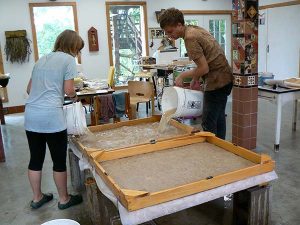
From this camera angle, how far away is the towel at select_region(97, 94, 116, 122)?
4.07 meters

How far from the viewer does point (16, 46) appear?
20.4 feet

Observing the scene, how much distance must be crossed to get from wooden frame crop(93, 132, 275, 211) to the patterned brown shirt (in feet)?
1.62

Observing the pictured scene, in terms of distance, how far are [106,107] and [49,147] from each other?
1.73 m

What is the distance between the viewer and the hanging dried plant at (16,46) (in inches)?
244

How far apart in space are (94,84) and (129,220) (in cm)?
335

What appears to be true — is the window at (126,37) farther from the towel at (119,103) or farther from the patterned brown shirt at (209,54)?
the patterned brown shirt at (209,54)

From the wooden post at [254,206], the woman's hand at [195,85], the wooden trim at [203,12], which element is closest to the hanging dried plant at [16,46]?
the wooden trim at [203,12]

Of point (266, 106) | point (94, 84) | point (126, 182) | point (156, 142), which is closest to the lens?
point (126, 182)

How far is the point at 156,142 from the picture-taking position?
2191 millimetres

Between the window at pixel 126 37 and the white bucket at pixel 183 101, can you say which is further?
the window at pixel 126 37

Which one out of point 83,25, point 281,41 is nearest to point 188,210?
point 83,25

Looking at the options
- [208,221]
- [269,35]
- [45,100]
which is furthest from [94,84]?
[269,35]

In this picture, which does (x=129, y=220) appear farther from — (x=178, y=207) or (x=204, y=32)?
(x=204, y=32)

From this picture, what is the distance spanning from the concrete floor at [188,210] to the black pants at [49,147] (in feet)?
1.21
